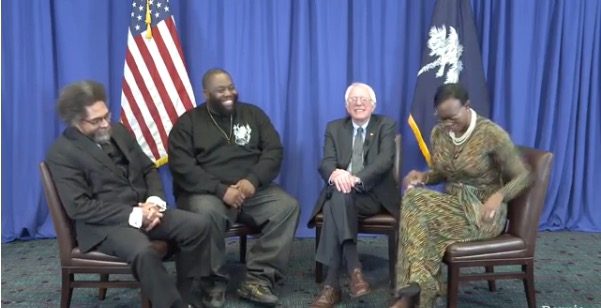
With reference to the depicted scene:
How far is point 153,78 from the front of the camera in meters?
4.05

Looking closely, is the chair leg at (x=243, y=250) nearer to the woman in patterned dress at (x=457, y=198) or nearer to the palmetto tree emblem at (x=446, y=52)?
the woman in patterned dress at (x=457, y=198)

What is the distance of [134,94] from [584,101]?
11.3 feet

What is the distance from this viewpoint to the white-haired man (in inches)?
120

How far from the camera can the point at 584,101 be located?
437 centimetres

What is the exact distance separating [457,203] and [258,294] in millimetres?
1167

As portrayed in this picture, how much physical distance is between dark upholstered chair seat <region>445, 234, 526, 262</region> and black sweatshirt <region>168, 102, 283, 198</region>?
1249 mm

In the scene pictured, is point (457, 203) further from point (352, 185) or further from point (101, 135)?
point (101, 135)

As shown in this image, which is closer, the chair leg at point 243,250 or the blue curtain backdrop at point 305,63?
the chair leg at point 243,250

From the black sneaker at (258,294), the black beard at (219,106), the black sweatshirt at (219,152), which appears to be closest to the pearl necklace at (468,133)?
the black sweatshirt at (219,152)

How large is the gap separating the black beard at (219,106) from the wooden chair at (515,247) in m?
1.61

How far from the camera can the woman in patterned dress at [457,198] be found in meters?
2.71

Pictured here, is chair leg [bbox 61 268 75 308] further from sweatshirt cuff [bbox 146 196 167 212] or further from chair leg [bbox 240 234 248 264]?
chair leg [bbox 240 234 248 264]

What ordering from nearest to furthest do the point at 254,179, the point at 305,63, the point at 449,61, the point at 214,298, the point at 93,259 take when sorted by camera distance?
1. the point at 93,259
2. the point at 214,298
3. the point at 254,179
4. the point at 449,61
5. the point at 305,63

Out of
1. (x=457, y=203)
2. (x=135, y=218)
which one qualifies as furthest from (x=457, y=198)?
(x=135, y=218)
